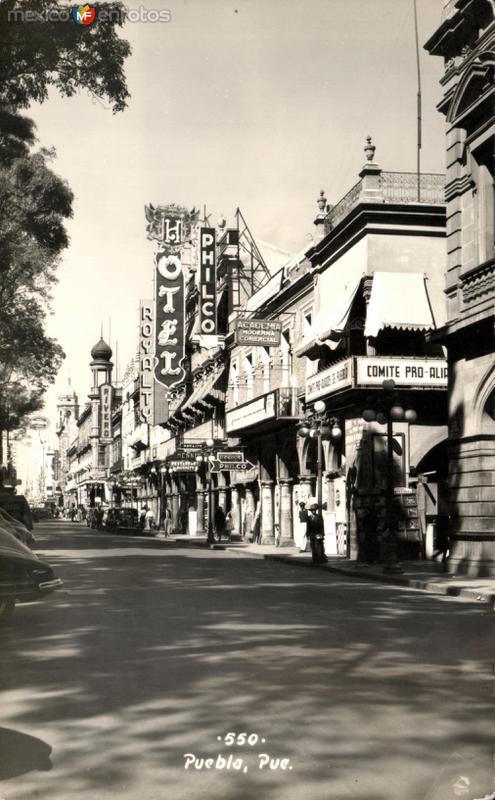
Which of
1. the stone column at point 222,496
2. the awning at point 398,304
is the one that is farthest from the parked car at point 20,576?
the stone column at point 222,496

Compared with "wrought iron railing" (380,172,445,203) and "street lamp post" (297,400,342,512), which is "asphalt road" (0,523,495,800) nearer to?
"street lamp post" (297,400,342,512)

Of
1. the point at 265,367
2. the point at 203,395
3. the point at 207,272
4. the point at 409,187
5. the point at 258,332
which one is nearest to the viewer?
the point at 409,187

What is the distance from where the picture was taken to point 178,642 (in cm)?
999

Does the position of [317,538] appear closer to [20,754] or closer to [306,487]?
[306,487]

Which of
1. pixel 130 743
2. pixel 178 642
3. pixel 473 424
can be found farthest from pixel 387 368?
pixel 130 743

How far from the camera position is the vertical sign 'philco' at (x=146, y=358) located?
58500 millimetres

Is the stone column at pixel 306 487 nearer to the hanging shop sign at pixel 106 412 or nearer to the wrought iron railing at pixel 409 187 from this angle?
the wrought iron railing at pixel 409 187

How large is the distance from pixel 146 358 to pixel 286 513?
1261 inches

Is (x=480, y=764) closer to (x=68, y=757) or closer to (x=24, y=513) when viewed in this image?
(x=68, y=757)

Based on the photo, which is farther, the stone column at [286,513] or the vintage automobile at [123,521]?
the vintage automobile at [123,521]

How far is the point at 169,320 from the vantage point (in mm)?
49000

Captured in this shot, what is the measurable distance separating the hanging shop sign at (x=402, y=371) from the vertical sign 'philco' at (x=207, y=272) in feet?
62.7
